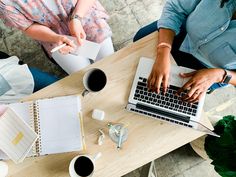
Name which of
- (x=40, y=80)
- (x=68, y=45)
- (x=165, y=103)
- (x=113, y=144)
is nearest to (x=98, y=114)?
(x=113, y=144)

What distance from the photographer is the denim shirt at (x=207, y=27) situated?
1412 millimetres

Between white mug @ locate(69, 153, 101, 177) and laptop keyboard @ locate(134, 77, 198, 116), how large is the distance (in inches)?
13.6

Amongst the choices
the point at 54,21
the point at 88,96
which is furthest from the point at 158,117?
the point at 54,21

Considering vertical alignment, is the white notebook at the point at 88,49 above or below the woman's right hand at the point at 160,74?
above

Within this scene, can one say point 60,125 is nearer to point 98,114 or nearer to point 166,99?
point 98,114

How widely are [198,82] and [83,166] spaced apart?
626 mm

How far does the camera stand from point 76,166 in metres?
1.39

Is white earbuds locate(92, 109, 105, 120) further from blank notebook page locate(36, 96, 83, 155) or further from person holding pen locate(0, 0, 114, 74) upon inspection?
person holding pen locate(0, 0, 114, 74)

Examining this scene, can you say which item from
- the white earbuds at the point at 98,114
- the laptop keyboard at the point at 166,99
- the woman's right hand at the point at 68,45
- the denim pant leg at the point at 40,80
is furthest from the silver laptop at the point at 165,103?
the denim pant leg at the point at 40,80

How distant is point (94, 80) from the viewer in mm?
1478

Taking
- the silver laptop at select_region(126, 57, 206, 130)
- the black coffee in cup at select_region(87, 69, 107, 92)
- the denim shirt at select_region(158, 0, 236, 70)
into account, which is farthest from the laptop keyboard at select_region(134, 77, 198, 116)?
the denim shirt at select_region(158, 0, 236, 70)

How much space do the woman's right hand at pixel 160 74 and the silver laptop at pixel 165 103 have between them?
22mm

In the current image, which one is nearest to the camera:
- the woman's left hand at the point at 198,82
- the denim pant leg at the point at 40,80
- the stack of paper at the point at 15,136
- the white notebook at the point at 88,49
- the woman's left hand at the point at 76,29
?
the stack of paper at the point at 15,136

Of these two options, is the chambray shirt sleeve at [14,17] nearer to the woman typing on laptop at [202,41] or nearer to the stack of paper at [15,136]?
the stack of paper at [15,136]
